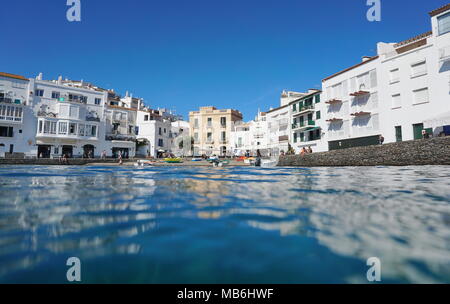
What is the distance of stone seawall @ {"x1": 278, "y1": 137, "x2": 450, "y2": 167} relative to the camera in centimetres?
1463

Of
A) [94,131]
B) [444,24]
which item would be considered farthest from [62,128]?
[444,24]

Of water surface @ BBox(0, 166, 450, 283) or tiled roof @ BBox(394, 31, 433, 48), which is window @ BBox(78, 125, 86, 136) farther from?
tiled roof @ BBox(394, 31, 433, 48)

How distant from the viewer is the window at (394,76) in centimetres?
2733

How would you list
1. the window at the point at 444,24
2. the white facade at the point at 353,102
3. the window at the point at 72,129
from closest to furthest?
1. the window at the point at 444,24
2. the white facade at the point at 353,102
3. the window at the point at 72,129

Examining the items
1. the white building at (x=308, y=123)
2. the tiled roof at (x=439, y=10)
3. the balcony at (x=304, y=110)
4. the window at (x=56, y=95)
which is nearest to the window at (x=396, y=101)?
the tiled roof at (x=439, y=10)

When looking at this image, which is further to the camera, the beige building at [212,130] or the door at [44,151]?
the beige building at [212,130]

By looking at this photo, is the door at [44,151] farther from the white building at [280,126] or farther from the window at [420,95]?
the window at [420,95]

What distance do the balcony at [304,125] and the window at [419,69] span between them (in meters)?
14.8

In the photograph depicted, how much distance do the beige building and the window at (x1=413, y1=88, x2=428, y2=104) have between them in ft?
119

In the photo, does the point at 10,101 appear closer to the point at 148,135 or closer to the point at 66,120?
the point at 66,120

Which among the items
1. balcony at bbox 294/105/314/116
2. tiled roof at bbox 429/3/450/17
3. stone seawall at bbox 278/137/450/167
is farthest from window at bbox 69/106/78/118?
tiled roof at bbox 429/3/450/17

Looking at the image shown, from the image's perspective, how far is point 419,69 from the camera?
25.5m
